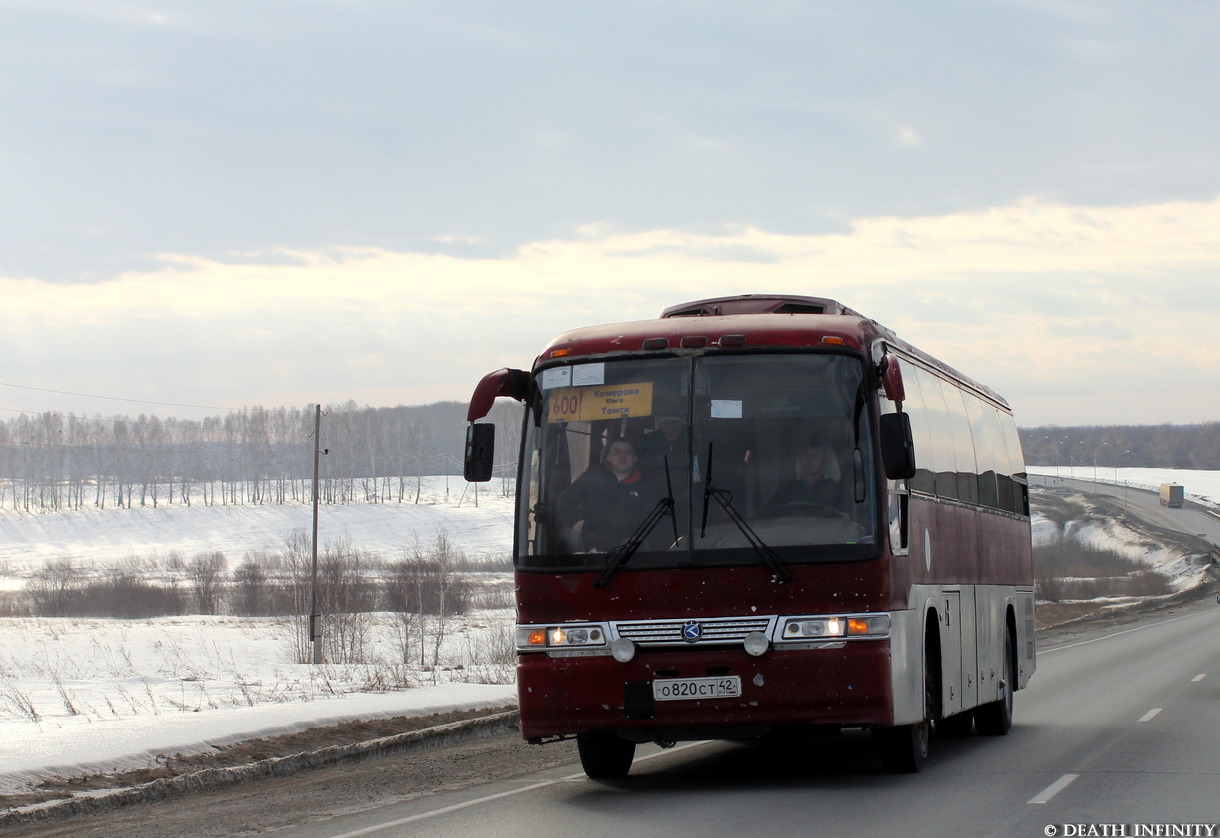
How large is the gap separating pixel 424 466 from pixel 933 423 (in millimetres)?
183809

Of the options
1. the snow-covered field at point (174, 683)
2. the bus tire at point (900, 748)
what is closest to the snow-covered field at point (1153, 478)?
the snow-covered field at point (174, 683)

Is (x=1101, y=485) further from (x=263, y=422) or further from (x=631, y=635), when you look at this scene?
(x=631, y=635)

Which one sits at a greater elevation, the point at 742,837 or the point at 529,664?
the point at 529,664

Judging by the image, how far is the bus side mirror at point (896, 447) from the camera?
369 inches

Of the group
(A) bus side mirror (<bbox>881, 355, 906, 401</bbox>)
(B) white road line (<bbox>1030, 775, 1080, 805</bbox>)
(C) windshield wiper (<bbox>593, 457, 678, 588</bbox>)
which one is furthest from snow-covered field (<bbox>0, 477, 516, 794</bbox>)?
(B) white road line (<bbox>1030, 775, 1080, 805</bbox>)

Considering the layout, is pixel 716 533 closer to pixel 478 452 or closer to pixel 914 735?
pixel 478 452

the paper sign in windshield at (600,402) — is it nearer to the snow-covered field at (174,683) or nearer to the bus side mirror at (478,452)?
the bus side mirror at (478,452)

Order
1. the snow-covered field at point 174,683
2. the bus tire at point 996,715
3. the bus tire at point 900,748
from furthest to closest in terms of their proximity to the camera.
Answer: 1. the bus tire at point 996,715
2. the snow-covered field at point 174,683
3. the bus tire at point 900,748

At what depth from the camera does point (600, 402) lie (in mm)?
10148

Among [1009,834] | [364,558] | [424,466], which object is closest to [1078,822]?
[1009,834]

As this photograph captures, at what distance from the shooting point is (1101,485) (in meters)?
160

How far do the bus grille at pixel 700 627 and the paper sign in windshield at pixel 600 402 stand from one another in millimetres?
1515

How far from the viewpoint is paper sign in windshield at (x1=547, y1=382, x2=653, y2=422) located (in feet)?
33.0

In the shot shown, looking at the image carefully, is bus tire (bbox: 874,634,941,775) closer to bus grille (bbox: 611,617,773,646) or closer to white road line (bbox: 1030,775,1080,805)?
white road line (bbox: 1030,775,1080,805)
